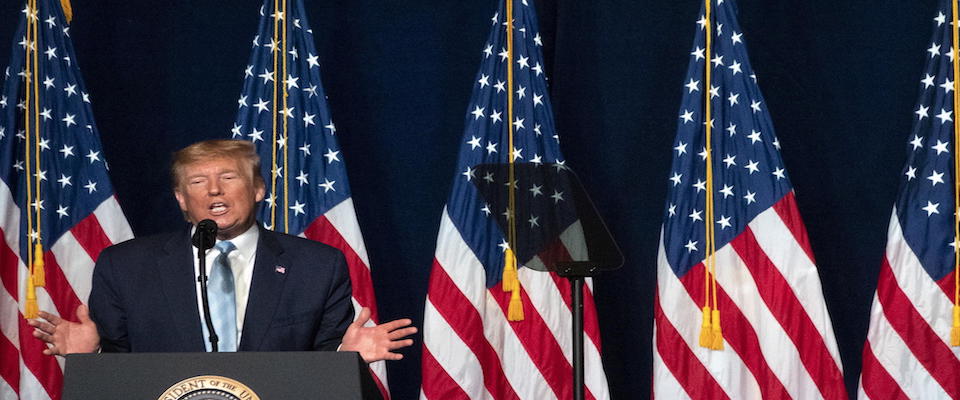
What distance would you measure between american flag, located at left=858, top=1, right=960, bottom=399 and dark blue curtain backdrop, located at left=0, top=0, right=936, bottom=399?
25.0 inches

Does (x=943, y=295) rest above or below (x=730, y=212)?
below

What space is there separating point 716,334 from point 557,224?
1.22m

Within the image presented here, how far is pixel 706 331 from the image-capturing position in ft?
14.1

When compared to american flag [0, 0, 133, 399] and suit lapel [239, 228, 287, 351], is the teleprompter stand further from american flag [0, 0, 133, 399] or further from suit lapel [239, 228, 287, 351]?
american flag [0, 0, 133, 399]

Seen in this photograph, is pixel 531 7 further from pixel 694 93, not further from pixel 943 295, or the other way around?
pixel 943 295

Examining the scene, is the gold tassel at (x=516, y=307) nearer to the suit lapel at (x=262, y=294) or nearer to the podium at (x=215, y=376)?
the suit lapel at (x=262, y=294)

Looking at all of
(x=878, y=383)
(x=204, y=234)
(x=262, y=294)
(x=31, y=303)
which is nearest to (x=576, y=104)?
(x=878, y=383)

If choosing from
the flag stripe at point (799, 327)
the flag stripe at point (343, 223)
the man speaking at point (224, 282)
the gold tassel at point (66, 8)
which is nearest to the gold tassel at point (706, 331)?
the flag stripe at point (799, 327)

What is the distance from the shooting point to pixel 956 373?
14.0 ft

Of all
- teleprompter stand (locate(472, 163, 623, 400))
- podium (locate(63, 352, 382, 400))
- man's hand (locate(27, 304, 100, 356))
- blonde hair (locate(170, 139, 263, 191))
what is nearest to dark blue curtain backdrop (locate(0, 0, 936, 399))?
teleprompter stand (locate(472, 163, 623, 400))

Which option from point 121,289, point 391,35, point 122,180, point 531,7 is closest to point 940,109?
point 531,7

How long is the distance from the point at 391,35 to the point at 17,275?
6.59 feet

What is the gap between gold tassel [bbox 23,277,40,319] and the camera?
166 inches

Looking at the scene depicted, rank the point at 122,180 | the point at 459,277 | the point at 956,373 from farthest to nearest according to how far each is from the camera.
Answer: the point at 122,180
the point at 459,277
the point at 956,373
